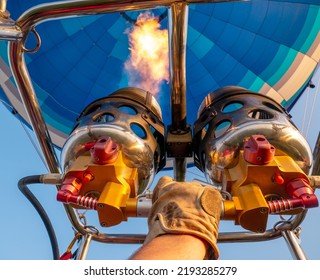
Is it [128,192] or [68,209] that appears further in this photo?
[68,209]

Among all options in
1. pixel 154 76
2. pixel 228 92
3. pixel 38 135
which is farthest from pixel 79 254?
pixel 154 76

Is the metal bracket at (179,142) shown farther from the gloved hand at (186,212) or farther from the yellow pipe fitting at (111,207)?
the gloved hand at (186,212)

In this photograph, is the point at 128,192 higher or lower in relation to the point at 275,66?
lower

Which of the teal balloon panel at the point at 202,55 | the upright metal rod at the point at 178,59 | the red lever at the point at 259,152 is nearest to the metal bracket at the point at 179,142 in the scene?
the upright metal rod at the point at 178,59

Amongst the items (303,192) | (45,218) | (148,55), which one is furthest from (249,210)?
(148,55)

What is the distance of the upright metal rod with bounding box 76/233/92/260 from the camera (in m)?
1.45

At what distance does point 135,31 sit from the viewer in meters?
3.24

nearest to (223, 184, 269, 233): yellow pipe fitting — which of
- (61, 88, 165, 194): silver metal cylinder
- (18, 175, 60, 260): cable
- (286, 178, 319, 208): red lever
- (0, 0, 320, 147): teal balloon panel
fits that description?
(286, 178, 319, 208): red lever

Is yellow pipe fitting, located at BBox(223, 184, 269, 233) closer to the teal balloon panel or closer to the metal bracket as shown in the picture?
the metal bracket

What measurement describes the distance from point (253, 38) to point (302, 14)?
0.39 m

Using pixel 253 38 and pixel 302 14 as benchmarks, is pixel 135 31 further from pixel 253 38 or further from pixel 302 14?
pixel 302 14

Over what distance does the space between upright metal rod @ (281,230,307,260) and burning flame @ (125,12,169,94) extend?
6.11ft
